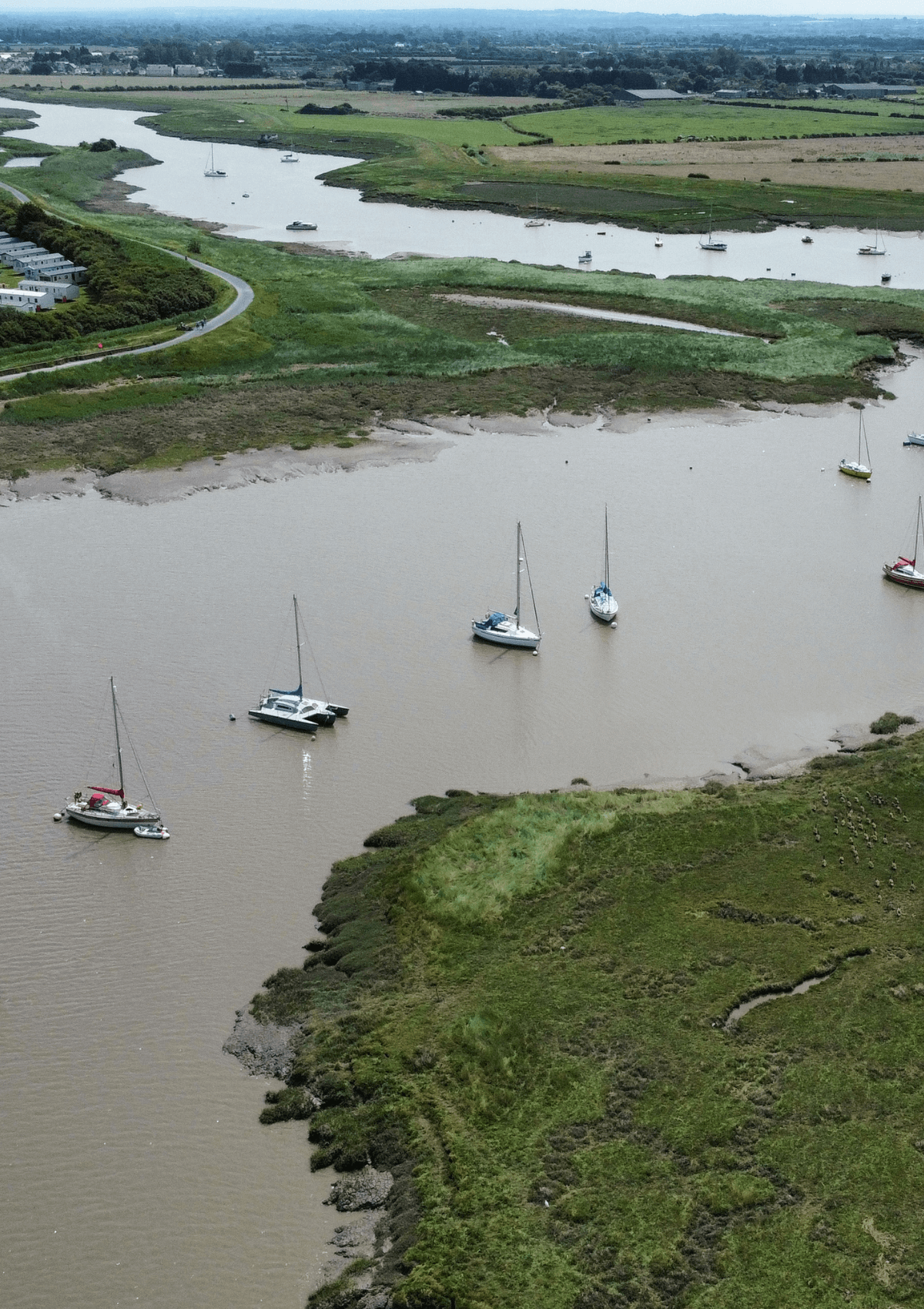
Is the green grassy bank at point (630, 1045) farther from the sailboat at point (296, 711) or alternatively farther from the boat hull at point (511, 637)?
the boat hull at point (511, 637)

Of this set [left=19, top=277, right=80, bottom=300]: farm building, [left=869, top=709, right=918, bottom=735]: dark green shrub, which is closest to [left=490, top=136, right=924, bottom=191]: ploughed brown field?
[left=19, top=277, right=80, bottom=300]: farm building

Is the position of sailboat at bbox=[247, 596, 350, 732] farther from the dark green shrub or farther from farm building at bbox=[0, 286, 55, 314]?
farm building at bbox=[0, 286, 55, 314]

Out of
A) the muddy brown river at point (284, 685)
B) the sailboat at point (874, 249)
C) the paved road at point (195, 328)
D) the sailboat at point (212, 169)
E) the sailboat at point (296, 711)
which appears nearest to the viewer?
the muddy brown river at point (284, 685)

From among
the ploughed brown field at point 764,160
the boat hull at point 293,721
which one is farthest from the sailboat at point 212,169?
the boat hull at point 293,721

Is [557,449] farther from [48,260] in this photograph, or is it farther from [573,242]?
[573,242]

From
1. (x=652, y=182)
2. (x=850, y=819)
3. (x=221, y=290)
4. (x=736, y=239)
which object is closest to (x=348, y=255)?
(x=221, y=290)
